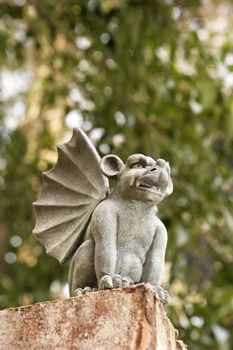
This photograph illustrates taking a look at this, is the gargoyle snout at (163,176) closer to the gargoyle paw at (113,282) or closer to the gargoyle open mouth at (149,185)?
the gargoyle open mouth at (149,185)

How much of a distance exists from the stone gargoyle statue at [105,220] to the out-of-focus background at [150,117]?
2272mm

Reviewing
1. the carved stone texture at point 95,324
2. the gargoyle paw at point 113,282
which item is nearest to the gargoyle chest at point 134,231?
the gargoyle paw at point 113,282

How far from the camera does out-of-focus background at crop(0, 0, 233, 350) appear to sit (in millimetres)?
7257

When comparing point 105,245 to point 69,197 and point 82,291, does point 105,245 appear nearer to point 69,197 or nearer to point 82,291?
point 82,291

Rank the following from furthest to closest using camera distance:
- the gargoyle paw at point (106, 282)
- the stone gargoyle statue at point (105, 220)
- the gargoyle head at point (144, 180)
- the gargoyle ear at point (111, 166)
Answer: the gargoyle ear at point (111, 166) → the gargoyle head at point (144, 180) → the stone gargoyle statue at point (105, 220) → the gargoyle paw at point (106, 282)

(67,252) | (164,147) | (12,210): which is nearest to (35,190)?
(12,210)

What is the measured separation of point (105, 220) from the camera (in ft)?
13.4

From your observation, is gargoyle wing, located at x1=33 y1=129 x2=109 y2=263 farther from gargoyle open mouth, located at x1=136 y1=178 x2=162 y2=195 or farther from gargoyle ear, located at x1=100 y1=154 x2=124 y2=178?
gargoyle open mouth, located at x1=136 y1=178 x2=162 y2=195

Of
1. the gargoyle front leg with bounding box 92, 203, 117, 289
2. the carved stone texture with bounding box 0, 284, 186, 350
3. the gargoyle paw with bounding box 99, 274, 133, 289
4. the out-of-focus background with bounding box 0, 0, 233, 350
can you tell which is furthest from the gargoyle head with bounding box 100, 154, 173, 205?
the out-of-focus background with bounding box 0, 0, 233, 350

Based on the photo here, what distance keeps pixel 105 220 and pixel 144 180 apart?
242mm

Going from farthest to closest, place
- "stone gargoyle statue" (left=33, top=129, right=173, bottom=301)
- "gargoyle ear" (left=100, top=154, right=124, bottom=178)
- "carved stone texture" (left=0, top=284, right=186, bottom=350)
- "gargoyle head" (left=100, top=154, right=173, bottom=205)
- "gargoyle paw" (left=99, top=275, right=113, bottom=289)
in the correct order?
1. "gargoyle ear" (left=100, top=154, right=124, bottom=178)
2. "gargoyle head" (left=100, top=154, right=173, bottom=205)
3. "stone gargoyle statue" (left=33, top=129, right=173, bottom=301)
4. "gargoyle paw" (left=99, top=275, right=113, bottom=289)
5. "carved stone texture" (left=0, top=284, right=186, bottom=350)

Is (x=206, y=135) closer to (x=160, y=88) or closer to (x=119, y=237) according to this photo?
(x=160, y=88)

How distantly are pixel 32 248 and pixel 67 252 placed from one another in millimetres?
4840

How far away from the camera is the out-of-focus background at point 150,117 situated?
7.26 m
